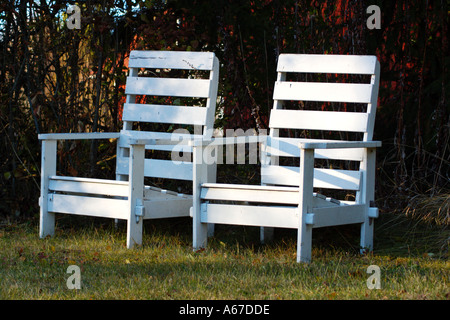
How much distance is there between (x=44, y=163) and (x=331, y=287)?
1973 mm

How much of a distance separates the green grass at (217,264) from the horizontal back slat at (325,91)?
796mm

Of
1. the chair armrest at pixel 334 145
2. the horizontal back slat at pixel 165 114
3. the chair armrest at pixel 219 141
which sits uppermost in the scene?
the horizontal back slat at pixel 165 114

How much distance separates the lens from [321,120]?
13.4ft

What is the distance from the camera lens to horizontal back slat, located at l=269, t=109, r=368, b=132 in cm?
393

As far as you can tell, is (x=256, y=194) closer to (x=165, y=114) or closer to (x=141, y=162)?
(x=141, y=162)

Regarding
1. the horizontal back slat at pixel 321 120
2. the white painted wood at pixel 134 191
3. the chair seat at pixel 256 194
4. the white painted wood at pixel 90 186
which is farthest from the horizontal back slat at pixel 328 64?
the white painted wood at pixel 90 186

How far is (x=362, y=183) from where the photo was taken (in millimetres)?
3838

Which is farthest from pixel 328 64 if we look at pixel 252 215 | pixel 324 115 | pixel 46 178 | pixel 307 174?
pixel 46 178

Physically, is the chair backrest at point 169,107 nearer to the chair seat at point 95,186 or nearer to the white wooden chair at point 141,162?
the white wooden chair at point 141,162

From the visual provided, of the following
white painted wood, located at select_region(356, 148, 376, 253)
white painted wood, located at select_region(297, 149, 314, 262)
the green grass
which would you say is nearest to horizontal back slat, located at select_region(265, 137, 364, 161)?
white painted wood, located at select_region(356, 148, 376, 253)

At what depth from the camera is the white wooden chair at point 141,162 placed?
378 centimetres

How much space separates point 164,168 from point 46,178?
693mm

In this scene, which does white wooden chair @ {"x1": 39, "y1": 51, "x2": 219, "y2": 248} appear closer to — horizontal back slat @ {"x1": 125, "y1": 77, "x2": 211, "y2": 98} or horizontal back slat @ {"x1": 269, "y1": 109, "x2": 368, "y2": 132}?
horizontal back slat @ {"x1": 125, "y1": 77, "x2": 211, "y2": 98}
